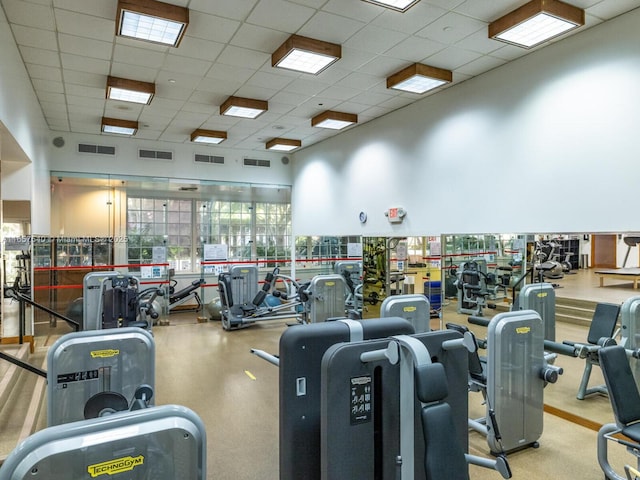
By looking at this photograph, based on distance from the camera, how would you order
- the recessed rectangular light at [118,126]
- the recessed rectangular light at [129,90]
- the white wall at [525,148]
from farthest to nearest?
1. the recessed rectangular light at [118,126]
2. the recessed rectangular light at [129,90]
3. the white wall at [525,148]

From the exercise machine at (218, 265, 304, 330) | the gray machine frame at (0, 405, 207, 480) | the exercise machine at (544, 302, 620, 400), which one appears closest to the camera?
the gray machine frame at (0, 405, 207, 480)

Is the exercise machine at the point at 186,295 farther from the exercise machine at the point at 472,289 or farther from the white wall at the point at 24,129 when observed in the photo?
the exercise machine at the point at 472,289

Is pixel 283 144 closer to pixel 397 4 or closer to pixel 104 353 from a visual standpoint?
pixel 397 4

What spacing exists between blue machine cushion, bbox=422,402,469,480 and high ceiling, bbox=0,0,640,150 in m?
3.45

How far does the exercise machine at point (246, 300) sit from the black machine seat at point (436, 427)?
19.3ft

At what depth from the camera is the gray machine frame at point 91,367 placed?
8.11 ft

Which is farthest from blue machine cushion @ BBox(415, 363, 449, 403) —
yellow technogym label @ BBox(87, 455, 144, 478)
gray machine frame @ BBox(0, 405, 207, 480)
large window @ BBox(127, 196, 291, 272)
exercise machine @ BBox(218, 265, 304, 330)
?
large window @ BBox(127, 196, 291, 272)

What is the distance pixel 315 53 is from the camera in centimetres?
454

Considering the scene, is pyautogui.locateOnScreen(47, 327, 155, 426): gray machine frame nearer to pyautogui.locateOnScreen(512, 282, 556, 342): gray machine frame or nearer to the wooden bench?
pyautogui.locateOnScreen(512, 282, 556, 342): gray machine frame

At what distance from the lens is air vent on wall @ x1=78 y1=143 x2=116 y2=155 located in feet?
27.0

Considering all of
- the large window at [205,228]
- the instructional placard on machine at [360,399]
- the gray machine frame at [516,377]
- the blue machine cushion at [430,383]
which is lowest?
the gray machine frame at [516,377]

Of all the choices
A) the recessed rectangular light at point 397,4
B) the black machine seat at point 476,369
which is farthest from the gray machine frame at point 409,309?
the recessed rectangular light at point 397,4

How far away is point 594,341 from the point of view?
4.08 m

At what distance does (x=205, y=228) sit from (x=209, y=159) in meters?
1.52
